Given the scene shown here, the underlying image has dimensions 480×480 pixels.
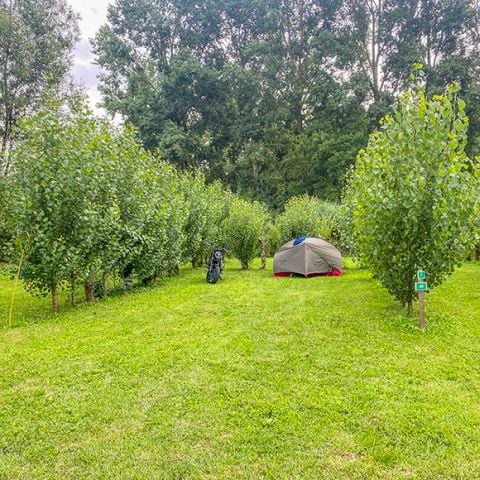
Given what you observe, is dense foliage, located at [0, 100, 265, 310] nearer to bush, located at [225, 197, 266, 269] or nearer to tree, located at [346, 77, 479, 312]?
bush, located at [225, 197, 266, 269]

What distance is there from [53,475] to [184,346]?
2471mm

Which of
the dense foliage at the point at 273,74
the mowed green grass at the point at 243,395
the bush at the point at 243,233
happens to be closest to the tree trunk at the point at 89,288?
the mowed green grass at the point at 243,395

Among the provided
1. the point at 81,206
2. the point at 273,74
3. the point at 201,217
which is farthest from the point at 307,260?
the point at 273,74

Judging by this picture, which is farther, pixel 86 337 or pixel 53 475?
pixel 86 337

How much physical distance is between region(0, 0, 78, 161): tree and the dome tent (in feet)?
49.9

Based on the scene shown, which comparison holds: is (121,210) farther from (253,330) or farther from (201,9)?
(201,9)

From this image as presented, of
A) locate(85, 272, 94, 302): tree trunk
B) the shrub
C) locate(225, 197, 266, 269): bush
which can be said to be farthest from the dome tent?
locate(85, 272, 94, 302): tree trunk

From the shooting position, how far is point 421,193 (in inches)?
207

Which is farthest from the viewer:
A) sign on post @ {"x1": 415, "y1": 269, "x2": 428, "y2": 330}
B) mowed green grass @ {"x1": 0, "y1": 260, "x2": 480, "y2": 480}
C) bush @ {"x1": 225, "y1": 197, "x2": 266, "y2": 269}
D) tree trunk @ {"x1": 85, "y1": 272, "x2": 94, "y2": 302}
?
bush @ {"x1": 225, "y1": 197, "x2": 266, "y2": 269}

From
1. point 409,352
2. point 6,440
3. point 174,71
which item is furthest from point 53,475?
point 174,71

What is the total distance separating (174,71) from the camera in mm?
26562

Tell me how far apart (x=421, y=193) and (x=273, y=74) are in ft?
84.0

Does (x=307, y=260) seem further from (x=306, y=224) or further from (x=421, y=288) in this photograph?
(x=421, y=288)

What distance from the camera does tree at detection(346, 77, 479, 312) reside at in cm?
515
